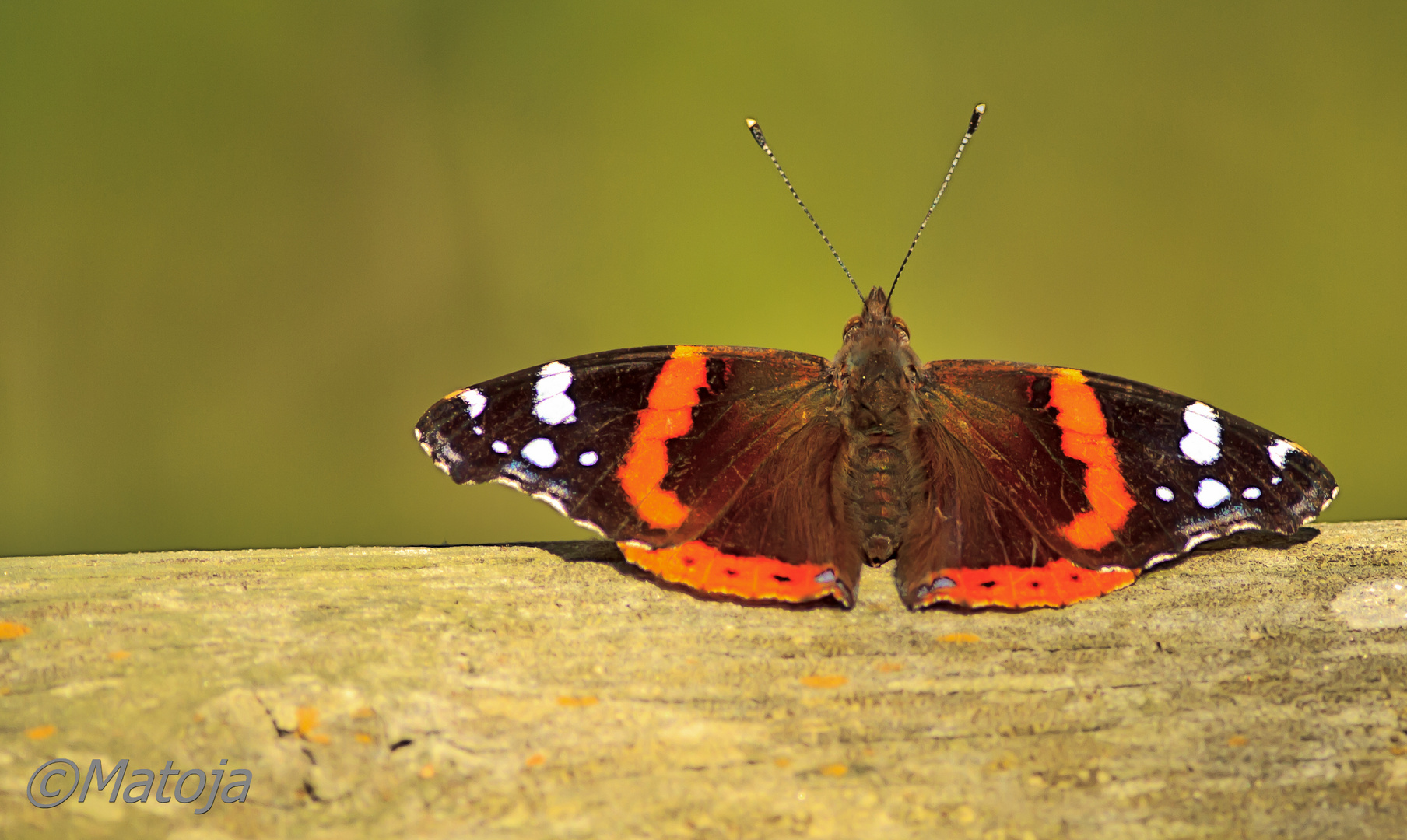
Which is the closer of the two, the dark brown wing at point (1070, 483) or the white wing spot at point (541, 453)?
the dark brown wing at point (1070, 483)

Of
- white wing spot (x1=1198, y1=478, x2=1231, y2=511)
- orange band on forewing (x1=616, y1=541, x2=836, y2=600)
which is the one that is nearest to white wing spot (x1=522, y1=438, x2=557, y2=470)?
orange band on forewing (x1=616, y1=541, x2=836, y2=600)

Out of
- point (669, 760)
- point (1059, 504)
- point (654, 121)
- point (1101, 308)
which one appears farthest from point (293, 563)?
point (1101, 308)

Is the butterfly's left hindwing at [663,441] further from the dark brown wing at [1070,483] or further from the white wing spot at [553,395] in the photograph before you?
the dark brown wing at [1070,483]

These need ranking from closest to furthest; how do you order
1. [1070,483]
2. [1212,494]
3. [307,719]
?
[307,719]
[1212,494]
[1070,483]

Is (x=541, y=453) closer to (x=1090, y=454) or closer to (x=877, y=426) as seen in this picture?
(x=877, y=426)

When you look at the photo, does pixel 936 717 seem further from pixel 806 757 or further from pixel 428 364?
pixel 428 364

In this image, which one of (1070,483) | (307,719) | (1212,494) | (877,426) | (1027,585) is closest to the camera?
(307,719)

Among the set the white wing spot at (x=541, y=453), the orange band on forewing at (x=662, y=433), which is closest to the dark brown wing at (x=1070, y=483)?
the orange band on forewing at (x=662, y=433)

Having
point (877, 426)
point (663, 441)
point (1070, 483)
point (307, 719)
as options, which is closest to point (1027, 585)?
point (1070, 483)
